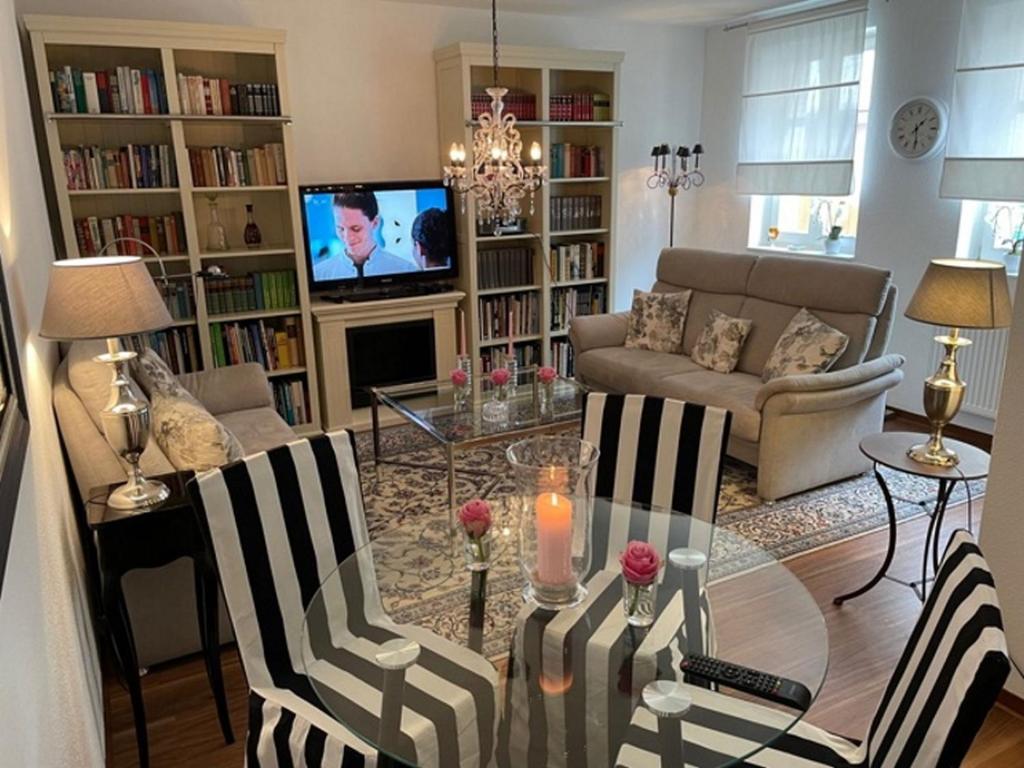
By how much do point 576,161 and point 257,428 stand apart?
310 cm

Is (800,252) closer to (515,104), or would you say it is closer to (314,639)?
(515,104)

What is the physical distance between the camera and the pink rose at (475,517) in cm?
184

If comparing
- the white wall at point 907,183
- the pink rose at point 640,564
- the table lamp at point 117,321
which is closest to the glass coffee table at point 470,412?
the table lamp at point 117,321

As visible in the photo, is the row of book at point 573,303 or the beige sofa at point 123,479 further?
the row of book at point 573,303

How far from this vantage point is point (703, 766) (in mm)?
1359

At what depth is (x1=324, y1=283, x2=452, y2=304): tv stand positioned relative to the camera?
4711mm

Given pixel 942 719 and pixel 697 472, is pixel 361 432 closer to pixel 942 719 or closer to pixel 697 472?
pixel 697 472

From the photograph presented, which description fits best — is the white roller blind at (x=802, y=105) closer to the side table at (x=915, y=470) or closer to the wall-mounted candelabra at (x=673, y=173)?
the wall-mounted candelabra at (x=673, y=173)

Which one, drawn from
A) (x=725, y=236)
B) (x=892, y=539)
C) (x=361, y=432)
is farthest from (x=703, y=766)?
(x=725, y=236)

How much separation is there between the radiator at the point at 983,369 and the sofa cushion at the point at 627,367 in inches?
62.2

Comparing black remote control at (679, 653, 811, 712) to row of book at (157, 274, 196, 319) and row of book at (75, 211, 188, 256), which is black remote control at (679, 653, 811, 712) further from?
row of book at (75, 211, 188, 256)

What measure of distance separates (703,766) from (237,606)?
1109mm

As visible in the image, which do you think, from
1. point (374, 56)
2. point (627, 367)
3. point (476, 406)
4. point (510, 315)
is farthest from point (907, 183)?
point (374, 56)

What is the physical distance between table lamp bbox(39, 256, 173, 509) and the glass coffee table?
132 cm
